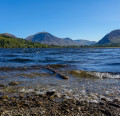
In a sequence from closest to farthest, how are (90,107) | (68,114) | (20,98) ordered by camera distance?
(68,114) < (90,107) < (20,98)

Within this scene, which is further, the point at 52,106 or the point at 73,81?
the point at 73,81

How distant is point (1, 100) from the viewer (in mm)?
5574

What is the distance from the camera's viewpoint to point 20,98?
5828 mm

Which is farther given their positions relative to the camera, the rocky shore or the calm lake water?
the calm lake water

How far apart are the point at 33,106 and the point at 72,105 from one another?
165 centimetres

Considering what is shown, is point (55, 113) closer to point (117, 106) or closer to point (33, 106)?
point (33, 106)

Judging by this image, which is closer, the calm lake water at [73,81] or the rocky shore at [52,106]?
the rocky shore at [52,106]

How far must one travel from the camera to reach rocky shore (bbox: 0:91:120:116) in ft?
14.6

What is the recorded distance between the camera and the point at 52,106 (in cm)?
500

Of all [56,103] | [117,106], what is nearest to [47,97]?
[56,103]

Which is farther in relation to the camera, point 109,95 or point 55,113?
point 109,95

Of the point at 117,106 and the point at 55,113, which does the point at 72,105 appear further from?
the point at 117,106

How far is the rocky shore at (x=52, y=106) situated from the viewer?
445cm

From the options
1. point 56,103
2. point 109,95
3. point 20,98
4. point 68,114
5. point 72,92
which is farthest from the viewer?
point 72,92
